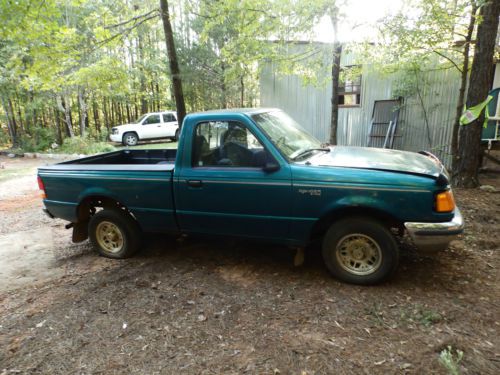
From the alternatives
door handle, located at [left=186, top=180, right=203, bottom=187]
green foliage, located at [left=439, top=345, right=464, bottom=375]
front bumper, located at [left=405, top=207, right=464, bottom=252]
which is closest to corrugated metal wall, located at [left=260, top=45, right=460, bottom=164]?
door handle, located at [left=186, top=180, right=203, bottom=187]

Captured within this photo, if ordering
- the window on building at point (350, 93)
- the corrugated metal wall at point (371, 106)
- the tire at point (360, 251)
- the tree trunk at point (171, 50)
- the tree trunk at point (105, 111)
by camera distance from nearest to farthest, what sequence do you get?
the tire at point (360, 251)
the tree trunk at point (171, 50)
the corrugated metal wall at point (371, 106)
the window on building at point (350, 93)
the tree trunk at point (105, 111)

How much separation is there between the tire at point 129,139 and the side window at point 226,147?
15.3 m

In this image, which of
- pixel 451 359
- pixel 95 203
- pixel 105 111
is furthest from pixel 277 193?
pixel 105 111

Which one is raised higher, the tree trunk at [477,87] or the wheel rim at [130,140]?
the tree trunk at [477,87]

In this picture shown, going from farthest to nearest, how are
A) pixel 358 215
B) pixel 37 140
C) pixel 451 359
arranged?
pixel 37 140 < pixel 358 215 < pixel 451 359

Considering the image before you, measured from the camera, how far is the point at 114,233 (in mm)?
4441

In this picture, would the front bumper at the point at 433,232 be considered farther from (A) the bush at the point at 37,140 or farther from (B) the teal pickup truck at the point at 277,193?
(A) the bush at the point at 37,140

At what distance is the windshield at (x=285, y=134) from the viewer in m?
3.54

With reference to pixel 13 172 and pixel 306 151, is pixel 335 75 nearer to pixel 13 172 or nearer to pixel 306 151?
pixel 306 151

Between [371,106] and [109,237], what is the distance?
32.5 feet

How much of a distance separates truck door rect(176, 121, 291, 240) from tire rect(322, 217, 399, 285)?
0.52m

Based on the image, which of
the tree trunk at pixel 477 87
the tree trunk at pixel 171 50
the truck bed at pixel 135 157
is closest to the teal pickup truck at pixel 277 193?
the truck bed at pixel 135 157

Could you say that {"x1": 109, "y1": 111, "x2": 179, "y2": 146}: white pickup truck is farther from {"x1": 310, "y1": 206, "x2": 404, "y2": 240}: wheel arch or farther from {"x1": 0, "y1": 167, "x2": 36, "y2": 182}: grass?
{"x1": 310, "y1": 206, "x2": 404, "y2": 240}: wheel arch

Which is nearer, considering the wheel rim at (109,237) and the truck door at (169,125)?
the wheel rim at (109,237)
